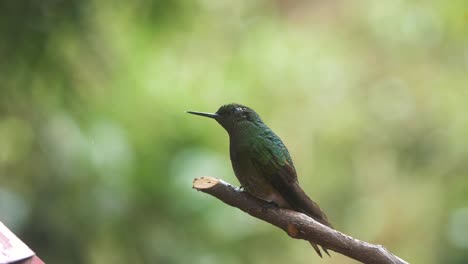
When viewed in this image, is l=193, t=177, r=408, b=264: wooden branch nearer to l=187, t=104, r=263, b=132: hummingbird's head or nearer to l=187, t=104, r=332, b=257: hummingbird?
l=187, t=104, r=332, b=257: hummingbird

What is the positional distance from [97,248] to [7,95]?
36.5 inches

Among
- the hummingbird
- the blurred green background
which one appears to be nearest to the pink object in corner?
the hummingbird

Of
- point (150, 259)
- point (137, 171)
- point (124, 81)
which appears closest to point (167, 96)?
point (124, 81)

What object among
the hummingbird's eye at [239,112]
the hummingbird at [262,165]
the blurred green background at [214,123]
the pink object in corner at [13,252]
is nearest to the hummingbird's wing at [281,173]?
the hummingbird at [262,165]

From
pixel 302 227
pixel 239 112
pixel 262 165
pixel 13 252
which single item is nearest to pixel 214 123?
pixel 239 112

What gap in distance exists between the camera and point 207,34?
5.27 meters

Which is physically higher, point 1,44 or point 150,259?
point 1,44

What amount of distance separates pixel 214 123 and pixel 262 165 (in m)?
2.60

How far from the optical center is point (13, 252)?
1.74m

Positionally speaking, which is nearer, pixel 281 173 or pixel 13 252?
pixel 13 252

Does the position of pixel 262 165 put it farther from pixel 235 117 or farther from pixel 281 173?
pixel 235 117

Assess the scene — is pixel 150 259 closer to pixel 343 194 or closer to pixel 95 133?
pixel 95 133

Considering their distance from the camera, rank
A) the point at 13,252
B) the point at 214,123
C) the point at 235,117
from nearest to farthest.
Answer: the point at 13,252, the point at 235,117, the point at 214,123

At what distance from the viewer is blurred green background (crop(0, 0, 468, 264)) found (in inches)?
145
